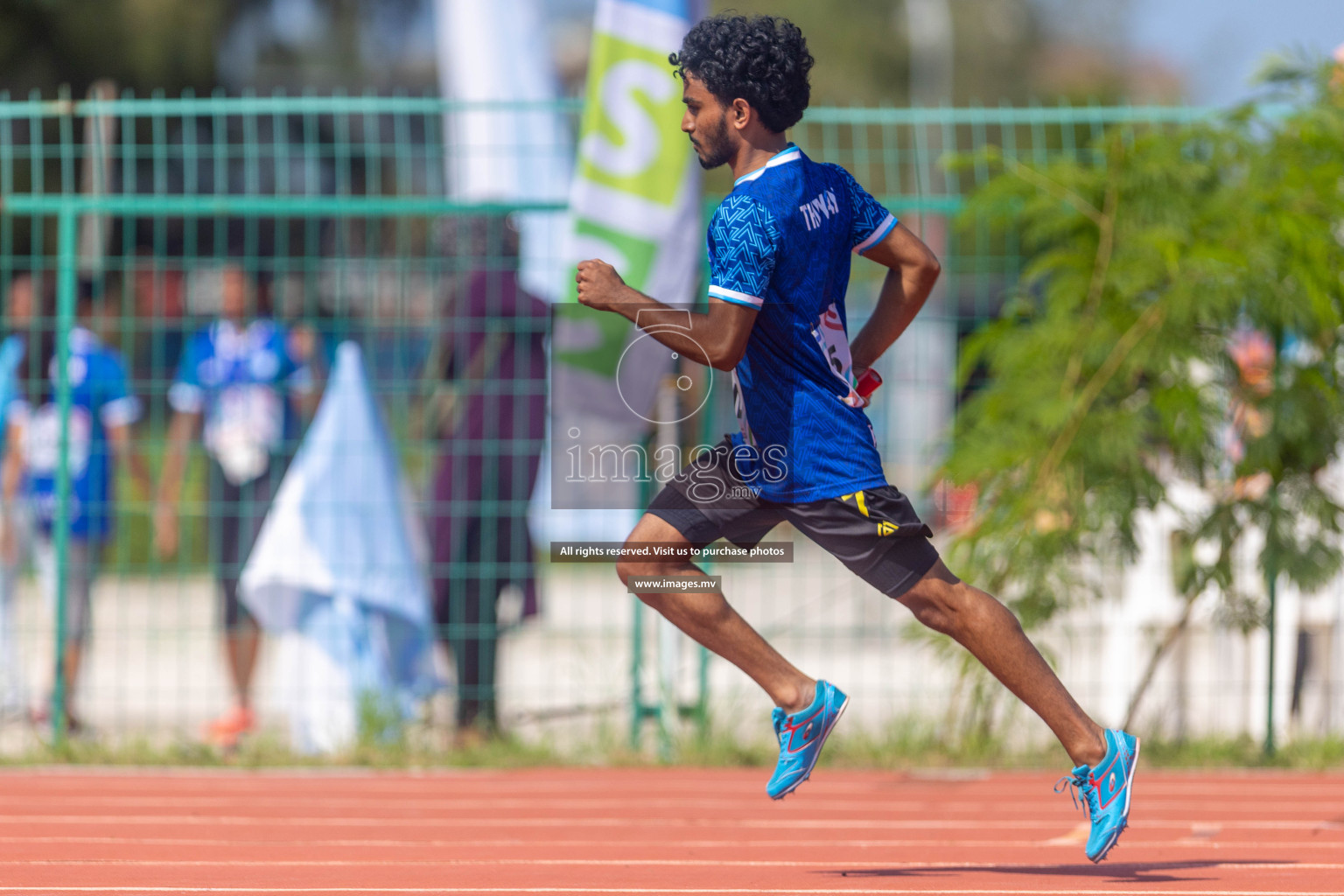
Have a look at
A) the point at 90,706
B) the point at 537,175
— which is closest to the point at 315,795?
the point at 90,706

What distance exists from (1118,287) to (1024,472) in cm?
81

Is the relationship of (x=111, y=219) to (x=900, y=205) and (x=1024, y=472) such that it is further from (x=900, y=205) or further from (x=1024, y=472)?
(x=1024, y=472)

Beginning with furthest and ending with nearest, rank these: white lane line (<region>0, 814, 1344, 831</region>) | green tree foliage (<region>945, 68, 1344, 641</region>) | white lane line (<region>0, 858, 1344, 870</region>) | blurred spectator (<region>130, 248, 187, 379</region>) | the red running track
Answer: blurred spectator (<region>130, 248, 187, 379</region>) < green tree foliage (<region>945, 68, 1344, 641</region>) < white lane line (<region>0, 814, 1344, 831</region>) < white lane line (<region>0, 858, 1344, 870</region>) < the red running track

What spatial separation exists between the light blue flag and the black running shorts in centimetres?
295

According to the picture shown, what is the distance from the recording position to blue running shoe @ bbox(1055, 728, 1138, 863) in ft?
13.4

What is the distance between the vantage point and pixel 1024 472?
6.58 m

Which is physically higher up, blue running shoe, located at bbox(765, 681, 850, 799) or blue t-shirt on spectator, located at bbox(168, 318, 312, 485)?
blue t-shirt on spectator, located at bbox(168, 318, 312, 485)

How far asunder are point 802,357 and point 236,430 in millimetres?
3813

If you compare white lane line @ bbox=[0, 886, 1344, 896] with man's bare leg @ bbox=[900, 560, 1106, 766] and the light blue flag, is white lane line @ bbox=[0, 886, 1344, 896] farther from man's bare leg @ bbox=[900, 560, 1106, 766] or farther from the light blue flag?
the light blue flag

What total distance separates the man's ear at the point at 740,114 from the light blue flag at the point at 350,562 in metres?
3.33

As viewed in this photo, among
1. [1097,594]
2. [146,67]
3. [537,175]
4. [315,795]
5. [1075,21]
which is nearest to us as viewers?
[315,795]

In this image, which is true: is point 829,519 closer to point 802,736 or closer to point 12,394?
point 802,736

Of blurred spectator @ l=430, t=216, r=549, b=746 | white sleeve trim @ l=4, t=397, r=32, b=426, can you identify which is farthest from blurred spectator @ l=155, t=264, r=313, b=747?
blurred spectator @ l=430, t=216, r=549, b=746

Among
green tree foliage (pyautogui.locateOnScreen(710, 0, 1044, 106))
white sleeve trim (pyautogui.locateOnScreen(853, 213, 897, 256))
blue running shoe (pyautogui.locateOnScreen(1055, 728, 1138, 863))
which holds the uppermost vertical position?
green tree foliage (pyautogui.locateOnScreen(710, 0, 1044, 106))
